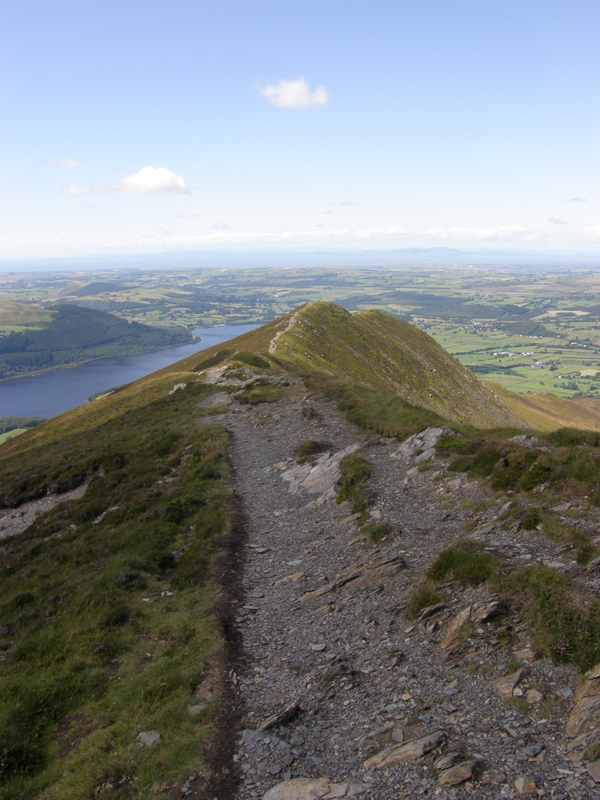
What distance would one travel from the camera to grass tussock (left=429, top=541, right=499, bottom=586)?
12609mm

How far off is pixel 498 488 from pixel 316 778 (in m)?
13.2

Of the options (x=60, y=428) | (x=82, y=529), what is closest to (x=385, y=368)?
(x=60, y=428)

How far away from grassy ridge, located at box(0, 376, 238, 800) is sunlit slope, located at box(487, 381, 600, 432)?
398 ft

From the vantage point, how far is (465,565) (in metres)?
13.2

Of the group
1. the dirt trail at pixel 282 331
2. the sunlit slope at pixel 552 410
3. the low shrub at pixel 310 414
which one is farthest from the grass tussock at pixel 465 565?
the sunlit slope at pixel 552 410

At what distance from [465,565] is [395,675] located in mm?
4001

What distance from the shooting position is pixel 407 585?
555 inches

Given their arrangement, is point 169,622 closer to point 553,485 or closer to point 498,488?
point 498,488

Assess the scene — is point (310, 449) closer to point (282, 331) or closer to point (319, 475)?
point (319, 475)

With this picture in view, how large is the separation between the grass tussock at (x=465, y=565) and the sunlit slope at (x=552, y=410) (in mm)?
122510

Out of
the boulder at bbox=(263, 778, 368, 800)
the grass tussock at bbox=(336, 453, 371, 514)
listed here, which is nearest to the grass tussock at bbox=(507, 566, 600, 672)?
the boulder at bbox=(263, 778, 368, 800)

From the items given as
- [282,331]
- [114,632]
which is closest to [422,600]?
[114,632]

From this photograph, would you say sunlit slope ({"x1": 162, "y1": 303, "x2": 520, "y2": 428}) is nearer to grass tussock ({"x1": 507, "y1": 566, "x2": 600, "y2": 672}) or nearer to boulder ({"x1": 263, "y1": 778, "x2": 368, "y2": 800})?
grass tussock ({"x1": 507, "y1": 566, "x2": 600, "y2": 672})

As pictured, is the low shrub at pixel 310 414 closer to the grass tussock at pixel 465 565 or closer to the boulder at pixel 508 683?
the grass tussock at pixel 465 565
